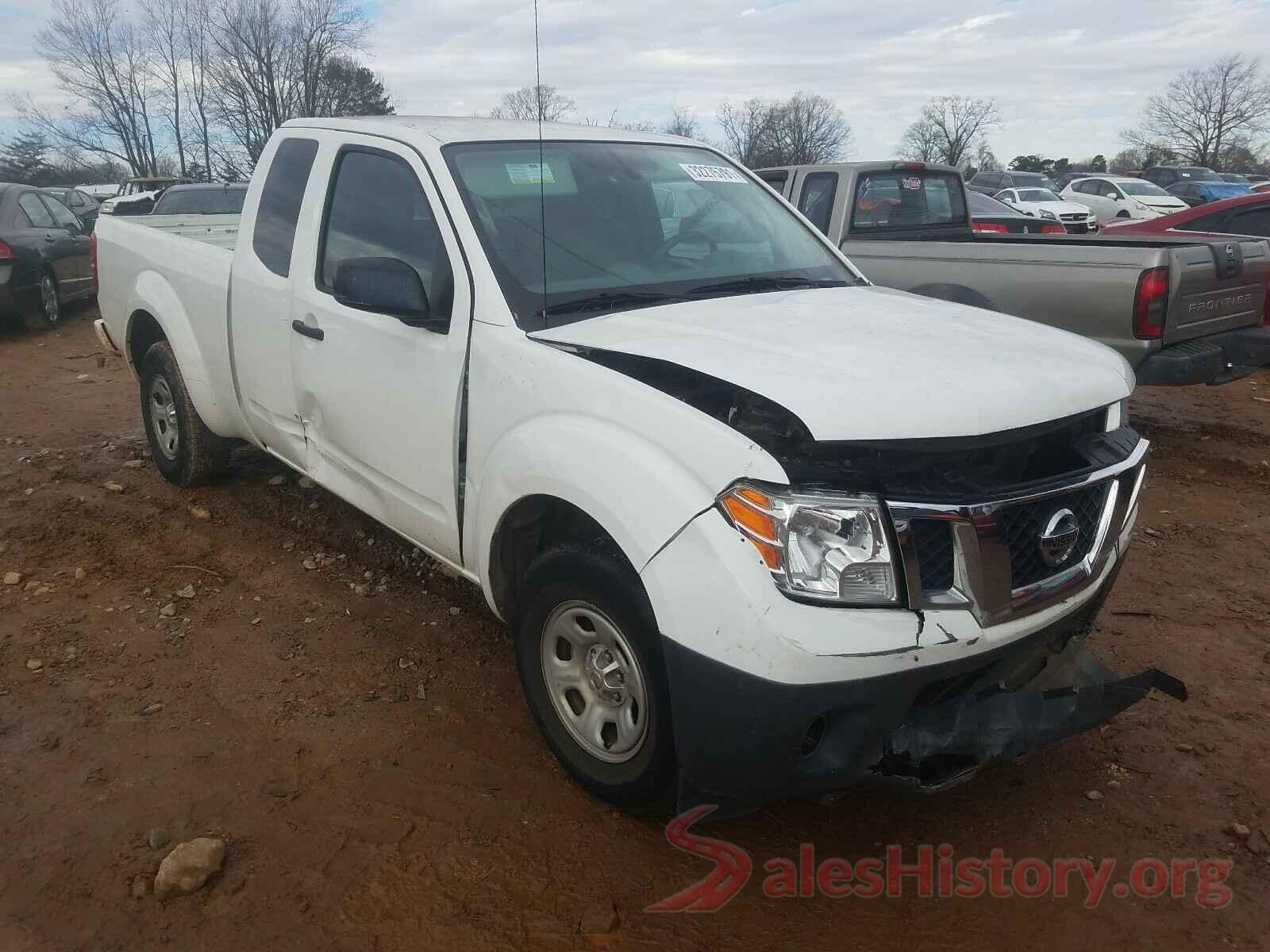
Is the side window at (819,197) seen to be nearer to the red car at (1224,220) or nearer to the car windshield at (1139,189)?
the red car at (1224,220)

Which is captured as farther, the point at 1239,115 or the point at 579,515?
the point at 1239,115

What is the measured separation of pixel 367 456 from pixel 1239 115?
71.5 meters

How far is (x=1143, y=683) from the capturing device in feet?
9.04

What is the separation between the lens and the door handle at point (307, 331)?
378 centimetres

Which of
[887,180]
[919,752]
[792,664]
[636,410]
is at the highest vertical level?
[887,180]

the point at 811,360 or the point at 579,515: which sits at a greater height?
the point at 811,360

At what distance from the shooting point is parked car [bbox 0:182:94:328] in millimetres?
10781

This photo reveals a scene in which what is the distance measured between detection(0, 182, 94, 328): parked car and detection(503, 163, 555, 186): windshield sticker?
966 centimetres

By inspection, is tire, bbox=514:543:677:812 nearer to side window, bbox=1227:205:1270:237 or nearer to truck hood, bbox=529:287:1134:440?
truck hood, bbox=529:287:1134:440

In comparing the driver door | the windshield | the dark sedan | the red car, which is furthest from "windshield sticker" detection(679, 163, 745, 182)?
the windshield

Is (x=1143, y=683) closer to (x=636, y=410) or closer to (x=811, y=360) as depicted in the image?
(x=811, y=360)

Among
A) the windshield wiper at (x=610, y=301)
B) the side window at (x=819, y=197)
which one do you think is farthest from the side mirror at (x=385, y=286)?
the side window at (x=819, y=197)

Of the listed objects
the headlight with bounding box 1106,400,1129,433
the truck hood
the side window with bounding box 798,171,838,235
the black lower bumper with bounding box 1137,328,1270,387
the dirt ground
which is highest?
the side window with bounding box 798,171,838,235

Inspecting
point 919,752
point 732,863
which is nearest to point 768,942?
point 732,863
